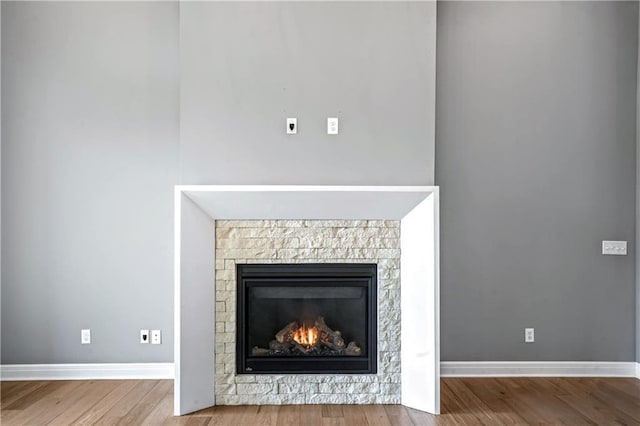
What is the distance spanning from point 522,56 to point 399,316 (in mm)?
2165

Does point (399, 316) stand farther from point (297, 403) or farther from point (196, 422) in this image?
point (196, 422)

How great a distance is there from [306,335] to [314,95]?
1591mm

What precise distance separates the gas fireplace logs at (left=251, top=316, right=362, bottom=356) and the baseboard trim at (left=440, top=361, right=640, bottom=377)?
91 centimetres

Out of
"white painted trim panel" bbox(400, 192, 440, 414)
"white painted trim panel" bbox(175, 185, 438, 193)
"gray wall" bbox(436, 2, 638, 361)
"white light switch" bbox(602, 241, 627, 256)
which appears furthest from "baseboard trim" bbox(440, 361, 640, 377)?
"white painted trim panel" bbox(175, 185, 438, 193)

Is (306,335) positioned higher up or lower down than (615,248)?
lower down

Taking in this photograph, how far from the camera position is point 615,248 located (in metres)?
3.38

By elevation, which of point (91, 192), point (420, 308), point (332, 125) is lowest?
→ point (420, 308)

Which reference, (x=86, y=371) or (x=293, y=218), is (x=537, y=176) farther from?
(x=86, y=371)

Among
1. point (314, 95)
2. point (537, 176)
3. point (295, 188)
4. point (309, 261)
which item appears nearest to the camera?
point (295, 188)

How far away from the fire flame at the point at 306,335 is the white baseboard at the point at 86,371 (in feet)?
3.40

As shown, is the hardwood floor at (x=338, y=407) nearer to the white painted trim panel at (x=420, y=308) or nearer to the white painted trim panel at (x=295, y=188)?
the white painted trim panel at (x=420, y=308)

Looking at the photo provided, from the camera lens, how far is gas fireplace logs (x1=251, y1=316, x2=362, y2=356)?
9.64 ft

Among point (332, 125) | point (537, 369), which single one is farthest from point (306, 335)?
point (537, 369)

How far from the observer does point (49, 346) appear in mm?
3262
